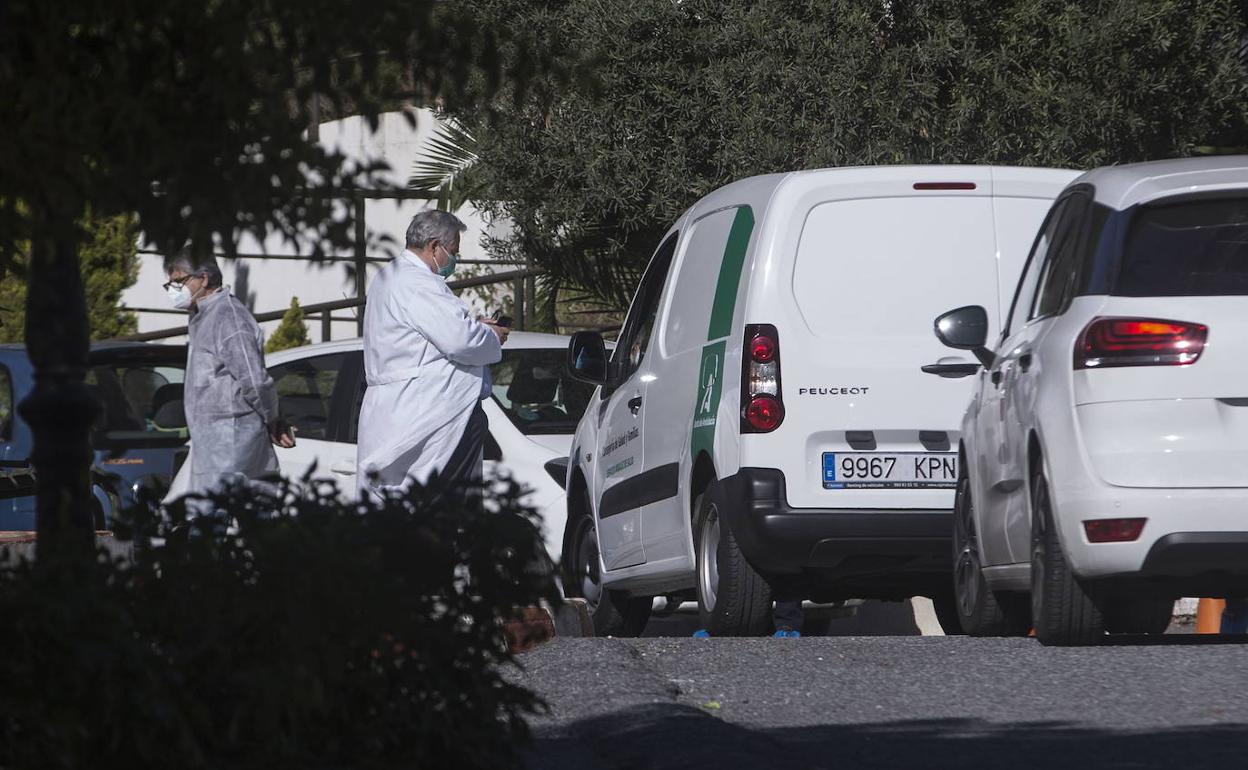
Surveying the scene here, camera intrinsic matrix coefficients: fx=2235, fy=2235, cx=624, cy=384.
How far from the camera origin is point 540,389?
12023 millimetres

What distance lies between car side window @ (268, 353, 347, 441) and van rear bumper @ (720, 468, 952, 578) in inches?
150

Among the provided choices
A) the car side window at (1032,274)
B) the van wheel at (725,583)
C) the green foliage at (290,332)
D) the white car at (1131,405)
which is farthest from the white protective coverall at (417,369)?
the green foliage at (290,332)

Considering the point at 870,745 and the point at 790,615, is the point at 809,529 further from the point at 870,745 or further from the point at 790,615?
the point at 870,745

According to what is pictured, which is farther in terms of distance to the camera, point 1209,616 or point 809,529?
point 1209,616

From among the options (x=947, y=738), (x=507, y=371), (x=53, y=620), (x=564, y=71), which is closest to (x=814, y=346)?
(x=947, y=738)

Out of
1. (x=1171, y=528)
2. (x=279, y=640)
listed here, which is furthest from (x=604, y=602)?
(x=279, y=640)

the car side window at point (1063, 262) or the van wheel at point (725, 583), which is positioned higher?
the car side window at point (1063, 262)

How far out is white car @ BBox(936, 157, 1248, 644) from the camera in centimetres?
687

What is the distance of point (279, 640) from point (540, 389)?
845 centimetres

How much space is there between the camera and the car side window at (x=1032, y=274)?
317 inches

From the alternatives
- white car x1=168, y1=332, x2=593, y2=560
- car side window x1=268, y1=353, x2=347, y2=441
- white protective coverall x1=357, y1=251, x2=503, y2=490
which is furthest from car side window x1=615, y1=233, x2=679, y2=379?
car side window x1=268, y1=353, x2=347, y2=441

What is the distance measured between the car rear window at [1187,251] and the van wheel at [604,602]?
4110 millimetres

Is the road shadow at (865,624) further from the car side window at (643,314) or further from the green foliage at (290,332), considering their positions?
the green foliage at (290,332)

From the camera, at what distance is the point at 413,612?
378 centimetres
